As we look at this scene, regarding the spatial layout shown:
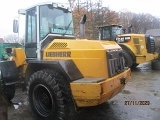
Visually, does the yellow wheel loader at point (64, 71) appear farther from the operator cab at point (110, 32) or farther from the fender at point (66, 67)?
the operator cab at point (110, 32)

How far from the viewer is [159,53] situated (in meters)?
13.1

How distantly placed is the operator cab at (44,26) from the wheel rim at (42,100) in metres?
0.78

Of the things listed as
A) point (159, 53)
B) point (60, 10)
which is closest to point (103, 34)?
point (159, 53)

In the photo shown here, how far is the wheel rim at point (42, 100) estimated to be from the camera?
483cm

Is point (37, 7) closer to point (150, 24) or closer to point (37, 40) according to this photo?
point (37, 40)

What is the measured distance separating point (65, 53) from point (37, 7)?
146 centimetres

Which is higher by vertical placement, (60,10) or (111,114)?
(60,10)

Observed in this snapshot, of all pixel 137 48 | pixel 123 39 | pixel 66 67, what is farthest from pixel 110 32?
pixel 66 67

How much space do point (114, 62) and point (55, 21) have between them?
1.77 m

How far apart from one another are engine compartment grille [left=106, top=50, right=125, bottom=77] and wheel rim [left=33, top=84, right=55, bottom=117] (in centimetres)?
140

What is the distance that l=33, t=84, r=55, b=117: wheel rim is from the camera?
15.8 feet

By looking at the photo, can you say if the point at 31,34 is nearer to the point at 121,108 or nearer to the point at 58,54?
the point at 58,54

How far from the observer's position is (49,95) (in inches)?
188

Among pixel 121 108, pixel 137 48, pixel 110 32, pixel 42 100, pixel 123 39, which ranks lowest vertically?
pixel 121 108
